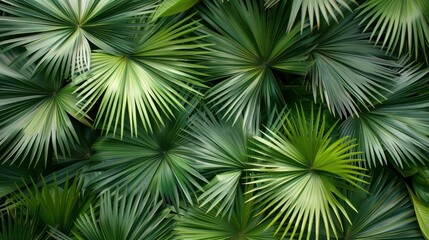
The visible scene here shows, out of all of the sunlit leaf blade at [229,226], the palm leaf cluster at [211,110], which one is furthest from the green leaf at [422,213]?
the sunlit leaf blade at [229,226]

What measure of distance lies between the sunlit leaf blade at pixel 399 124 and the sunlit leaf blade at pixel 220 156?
404 mm

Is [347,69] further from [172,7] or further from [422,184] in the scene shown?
[172,7]

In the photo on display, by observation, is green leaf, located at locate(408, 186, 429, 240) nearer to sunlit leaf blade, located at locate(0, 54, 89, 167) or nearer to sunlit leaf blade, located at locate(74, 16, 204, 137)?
sunlit leaf blade, located at locate(74, 16, 204, 137)

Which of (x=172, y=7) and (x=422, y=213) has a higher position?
(x=172, y=7)

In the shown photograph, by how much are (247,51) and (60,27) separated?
0.64 meters

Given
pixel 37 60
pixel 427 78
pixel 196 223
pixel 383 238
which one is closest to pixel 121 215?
pixel 196 223

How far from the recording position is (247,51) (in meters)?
1.63

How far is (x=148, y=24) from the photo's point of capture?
5.18 ft

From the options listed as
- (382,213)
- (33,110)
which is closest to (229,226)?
(382,213)

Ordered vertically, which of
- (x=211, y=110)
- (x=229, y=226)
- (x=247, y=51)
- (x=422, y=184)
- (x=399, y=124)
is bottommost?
(x=229, y=226)

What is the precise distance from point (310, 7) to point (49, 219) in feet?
3.96

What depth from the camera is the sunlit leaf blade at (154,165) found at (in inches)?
64.8

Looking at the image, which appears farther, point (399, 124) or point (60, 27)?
point (399, 124)

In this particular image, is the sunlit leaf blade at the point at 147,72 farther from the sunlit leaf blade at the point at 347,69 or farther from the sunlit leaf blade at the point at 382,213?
the sunlit leaf blade at the point at 382,213
